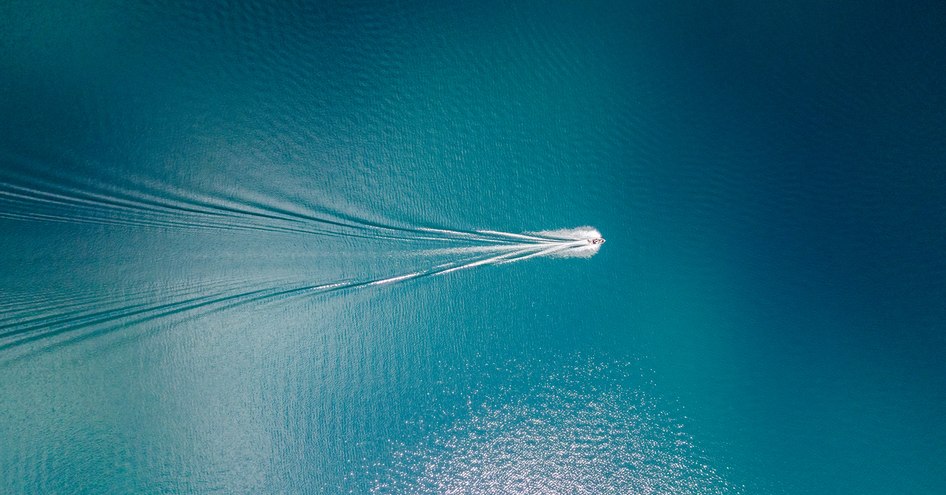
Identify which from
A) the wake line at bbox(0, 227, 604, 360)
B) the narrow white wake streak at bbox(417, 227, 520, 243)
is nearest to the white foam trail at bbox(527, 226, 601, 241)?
the wake line at bbox(0, 227, 604, 360)

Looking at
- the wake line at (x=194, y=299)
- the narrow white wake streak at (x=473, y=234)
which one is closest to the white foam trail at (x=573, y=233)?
the wake line at (x=194, y=299)

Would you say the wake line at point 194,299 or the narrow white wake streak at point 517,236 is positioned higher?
the narrow white wake streak at point 517,236

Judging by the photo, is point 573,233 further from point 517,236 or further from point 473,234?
point 473,234

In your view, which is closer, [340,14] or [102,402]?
[102,402]

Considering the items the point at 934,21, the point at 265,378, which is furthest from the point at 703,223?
the point at 265,378

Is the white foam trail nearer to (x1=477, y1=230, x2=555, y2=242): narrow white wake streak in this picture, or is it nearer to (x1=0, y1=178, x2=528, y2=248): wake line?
(x1=477, y1=230, x2=555, y2=242): narrow white wake streak

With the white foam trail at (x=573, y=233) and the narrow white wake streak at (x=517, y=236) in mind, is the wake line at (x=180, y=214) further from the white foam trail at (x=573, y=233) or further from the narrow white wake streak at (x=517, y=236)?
the white foam trail at (x=573, y=233)

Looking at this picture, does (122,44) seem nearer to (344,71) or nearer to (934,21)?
(344,71)

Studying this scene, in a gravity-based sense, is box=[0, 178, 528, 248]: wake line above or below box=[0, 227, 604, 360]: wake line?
above
